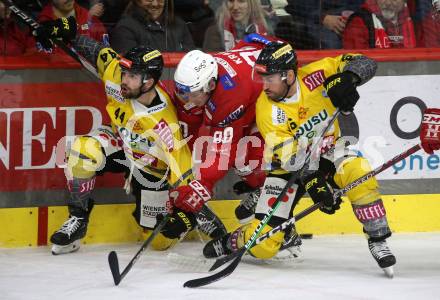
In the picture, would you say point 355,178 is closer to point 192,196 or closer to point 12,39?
point 192,196

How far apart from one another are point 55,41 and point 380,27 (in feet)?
6.87

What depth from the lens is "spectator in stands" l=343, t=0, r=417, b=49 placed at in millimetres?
6719

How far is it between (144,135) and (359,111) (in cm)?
145

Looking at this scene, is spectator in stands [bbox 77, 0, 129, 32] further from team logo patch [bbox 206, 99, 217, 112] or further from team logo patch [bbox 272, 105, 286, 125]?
team logo patch [bbox 272, 105, 286, 125]

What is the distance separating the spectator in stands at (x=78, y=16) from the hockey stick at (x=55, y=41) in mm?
157

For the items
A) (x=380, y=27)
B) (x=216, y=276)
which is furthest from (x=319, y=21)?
→ (x=216, y=276)

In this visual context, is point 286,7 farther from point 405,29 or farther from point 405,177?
point 405,177

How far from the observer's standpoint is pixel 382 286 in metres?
5.34

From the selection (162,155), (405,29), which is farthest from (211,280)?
(405,29)

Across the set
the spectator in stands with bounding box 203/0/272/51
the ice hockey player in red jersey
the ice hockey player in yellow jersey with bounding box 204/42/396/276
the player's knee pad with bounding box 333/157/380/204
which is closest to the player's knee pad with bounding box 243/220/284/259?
the ice hockey player in yellow jersey with bounding box 204/42/396/276

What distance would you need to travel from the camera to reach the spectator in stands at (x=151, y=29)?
250 inches

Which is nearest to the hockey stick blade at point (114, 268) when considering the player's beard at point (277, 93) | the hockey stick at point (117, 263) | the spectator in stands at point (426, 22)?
the hockey stick at point (117, 263)

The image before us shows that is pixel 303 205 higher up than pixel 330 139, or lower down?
lower down

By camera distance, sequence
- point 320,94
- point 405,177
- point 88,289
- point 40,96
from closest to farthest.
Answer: point 88,289 < point 320,94 < point 40,96 < point 405,177
